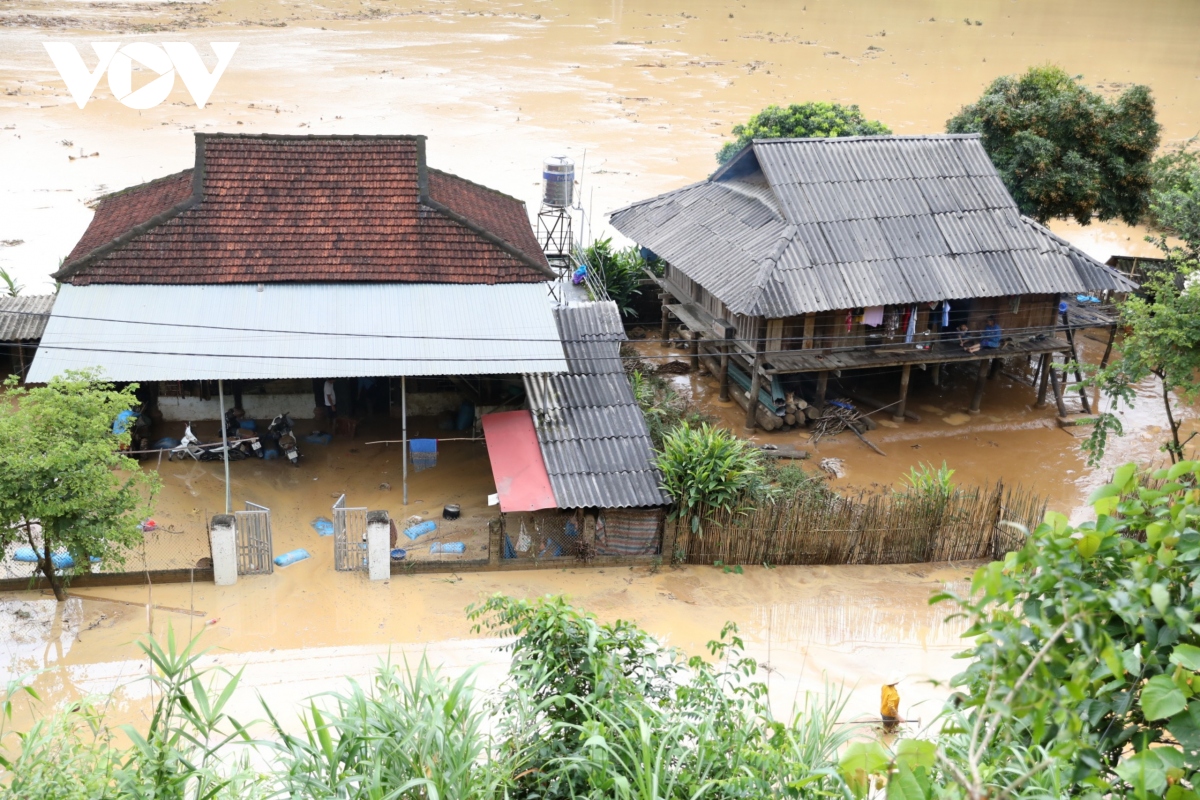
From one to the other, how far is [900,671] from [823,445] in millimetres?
5423

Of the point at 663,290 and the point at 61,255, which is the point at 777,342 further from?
the point at 61,255

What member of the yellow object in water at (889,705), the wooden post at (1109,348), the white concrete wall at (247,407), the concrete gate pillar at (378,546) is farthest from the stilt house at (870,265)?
the yellow object in water at (889,705)

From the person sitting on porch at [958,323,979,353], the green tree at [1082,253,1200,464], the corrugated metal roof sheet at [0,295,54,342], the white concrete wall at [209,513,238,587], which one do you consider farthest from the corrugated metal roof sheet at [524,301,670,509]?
the corrugated metal roof sheet at [0,295,54,342]

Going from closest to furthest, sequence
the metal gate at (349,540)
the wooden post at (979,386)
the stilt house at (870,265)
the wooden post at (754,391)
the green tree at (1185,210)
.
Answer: the metal gate at (349,540)
the stilt house at (870,265)
the wooden post at (754,391)
the green tree at (1185,210)
the wooden post at (979,386)

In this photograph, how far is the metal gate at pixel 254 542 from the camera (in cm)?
1176

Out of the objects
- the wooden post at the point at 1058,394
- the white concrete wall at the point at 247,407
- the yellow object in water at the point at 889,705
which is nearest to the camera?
the yellow object in water at the point at 889,705

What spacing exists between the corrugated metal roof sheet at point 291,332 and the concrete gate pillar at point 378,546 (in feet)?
6.60

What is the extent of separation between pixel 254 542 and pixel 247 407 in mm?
3873

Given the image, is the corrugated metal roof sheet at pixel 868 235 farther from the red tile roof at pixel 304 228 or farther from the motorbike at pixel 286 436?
the motorbike at pixel 286 436

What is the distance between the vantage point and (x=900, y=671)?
36.6ft

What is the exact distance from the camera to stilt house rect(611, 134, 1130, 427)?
1559 cm

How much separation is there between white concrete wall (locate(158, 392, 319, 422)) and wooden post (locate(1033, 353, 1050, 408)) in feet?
38.7

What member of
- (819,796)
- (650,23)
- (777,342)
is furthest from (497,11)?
(819,796)

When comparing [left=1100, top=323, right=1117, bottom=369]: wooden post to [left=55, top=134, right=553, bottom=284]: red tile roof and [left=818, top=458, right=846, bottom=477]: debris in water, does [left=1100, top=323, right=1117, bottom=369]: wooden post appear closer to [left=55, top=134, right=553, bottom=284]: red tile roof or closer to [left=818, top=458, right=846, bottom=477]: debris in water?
[left=818, top=458, right=846, bottom=477]: debris in water
